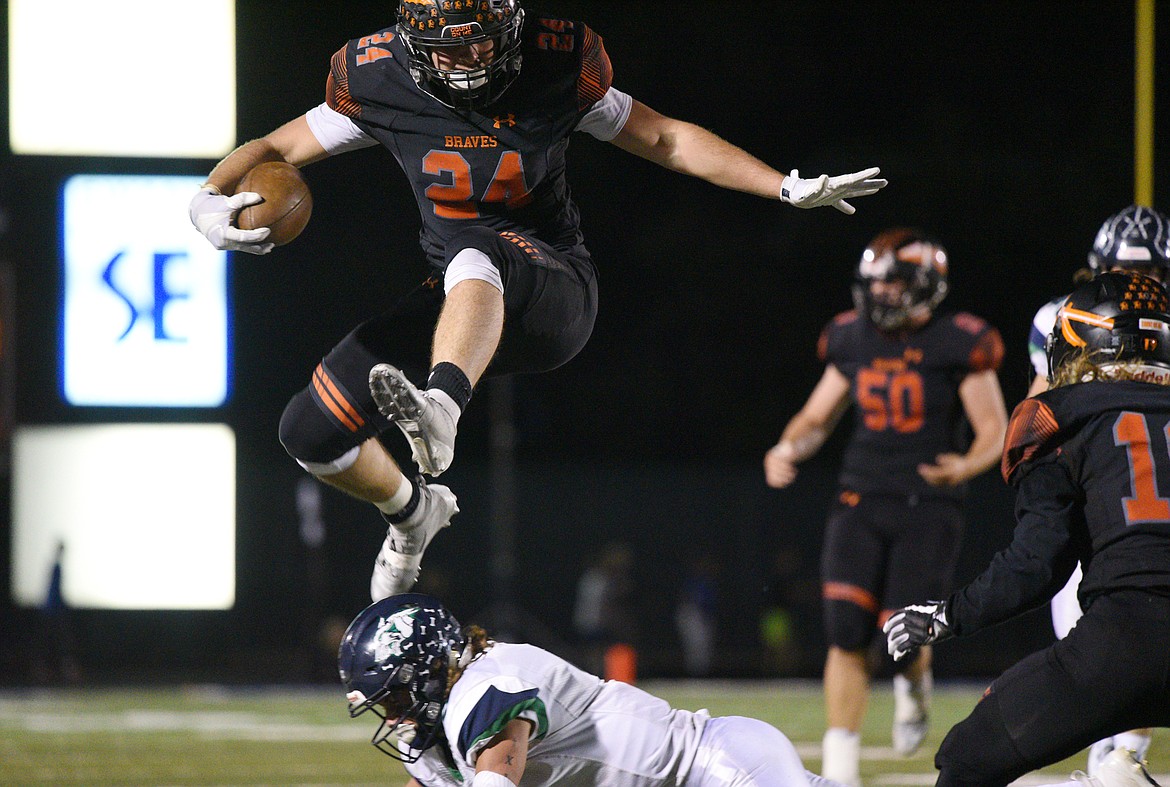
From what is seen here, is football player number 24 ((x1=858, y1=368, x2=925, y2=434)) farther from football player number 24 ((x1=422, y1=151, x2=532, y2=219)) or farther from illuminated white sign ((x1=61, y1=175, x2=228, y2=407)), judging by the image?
illuminated white sign ((x1=61, y1=175, x2=228, y2=407))

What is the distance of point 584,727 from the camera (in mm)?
3424

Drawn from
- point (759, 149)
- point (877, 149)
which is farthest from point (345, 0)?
point (877, 149)

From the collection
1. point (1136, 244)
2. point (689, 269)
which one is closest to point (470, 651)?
point (1136, 244)

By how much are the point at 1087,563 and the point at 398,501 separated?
2.00m

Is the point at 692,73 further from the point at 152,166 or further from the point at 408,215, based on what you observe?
the point at 152,166

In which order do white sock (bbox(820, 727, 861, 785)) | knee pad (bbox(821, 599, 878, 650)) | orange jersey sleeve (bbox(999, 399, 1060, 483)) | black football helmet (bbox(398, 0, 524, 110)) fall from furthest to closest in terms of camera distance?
knee pad (bbox(821, 599, 878, 650))
white sock (bbox(820, 727, 861, 785))
black football helmet (bbox(398, 0, 524, 110))
orange jersey sleeve (bbox(999, 399, 1060, 483))

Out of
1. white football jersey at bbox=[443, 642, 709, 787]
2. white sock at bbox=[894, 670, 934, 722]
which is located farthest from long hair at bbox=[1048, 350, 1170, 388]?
white sock at bbox=[894, 670, 934, 722]

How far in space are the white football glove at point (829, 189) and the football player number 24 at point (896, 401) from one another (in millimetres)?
1534

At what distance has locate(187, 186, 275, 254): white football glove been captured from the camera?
4055 millimetres

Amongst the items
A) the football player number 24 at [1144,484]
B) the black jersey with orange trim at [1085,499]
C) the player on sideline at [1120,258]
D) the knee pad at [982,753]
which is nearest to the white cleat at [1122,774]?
the knee pad at [982,753]

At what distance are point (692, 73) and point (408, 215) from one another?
4.73 meters

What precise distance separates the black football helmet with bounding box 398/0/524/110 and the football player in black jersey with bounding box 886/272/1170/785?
5.29 ft

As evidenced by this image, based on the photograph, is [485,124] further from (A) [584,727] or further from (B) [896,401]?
(B) [896,401]

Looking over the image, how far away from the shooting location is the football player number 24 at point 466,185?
4.20 meters
